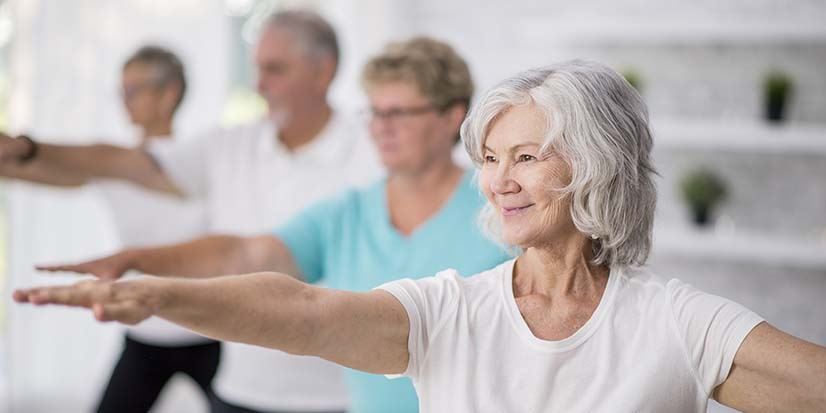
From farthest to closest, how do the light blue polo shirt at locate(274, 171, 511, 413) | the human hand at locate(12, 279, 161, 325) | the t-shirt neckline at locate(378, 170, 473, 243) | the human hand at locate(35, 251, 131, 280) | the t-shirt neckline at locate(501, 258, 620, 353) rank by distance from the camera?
the t-shirt neckline at locate(378, 170, 473, 243) → the light blue polo shirt at locate(274, 171, 511, 413) → the human hand at locate(35, 251, 131, 280) → the t-shirt neckline at locate(501, 258, 620, 353) → the human hand at locate(12, 279, 161, 325)

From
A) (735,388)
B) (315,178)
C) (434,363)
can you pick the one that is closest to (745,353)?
(735,388)

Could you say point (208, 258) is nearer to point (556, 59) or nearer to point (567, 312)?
point (567, 312)

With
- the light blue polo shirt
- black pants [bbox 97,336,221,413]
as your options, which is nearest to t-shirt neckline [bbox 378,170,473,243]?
the light blue polo shirt

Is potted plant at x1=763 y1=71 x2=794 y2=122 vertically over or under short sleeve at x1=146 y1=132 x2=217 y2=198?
over

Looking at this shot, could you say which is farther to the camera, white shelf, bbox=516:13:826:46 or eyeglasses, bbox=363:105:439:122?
white shelf, bbox=516:13:826:46

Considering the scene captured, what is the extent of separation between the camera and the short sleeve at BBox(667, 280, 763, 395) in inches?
48.3

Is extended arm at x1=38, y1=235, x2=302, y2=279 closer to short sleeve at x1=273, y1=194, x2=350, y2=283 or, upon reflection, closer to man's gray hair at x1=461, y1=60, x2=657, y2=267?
short sleeve at x1=273, y1=194, x2=350, y2=283

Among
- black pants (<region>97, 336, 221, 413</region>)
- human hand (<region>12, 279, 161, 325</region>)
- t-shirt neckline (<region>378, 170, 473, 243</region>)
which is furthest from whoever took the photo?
black pants (<region>97, 336, 221, 413</region>)

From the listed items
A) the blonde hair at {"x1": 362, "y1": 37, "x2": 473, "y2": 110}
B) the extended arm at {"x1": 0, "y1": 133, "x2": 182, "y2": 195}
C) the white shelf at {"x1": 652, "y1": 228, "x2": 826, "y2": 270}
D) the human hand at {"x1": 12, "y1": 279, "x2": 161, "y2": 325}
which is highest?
the blonde hair at {"x1": 362, "y1": 37, "x2": 473, "y2": 110}

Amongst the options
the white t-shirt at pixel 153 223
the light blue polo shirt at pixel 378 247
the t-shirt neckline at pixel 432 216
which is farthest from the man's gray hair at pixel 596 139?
the white t-shirt at pixel 153 223

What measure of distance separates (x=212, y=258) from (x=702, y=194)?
2510 millimetres

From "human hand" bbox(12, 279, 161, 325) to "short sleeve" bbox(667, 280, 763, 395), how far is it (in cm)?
68

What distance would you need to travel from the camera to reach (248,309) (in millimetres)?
1104

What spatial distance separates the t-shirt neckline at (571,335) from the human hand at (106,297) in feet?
1.68
